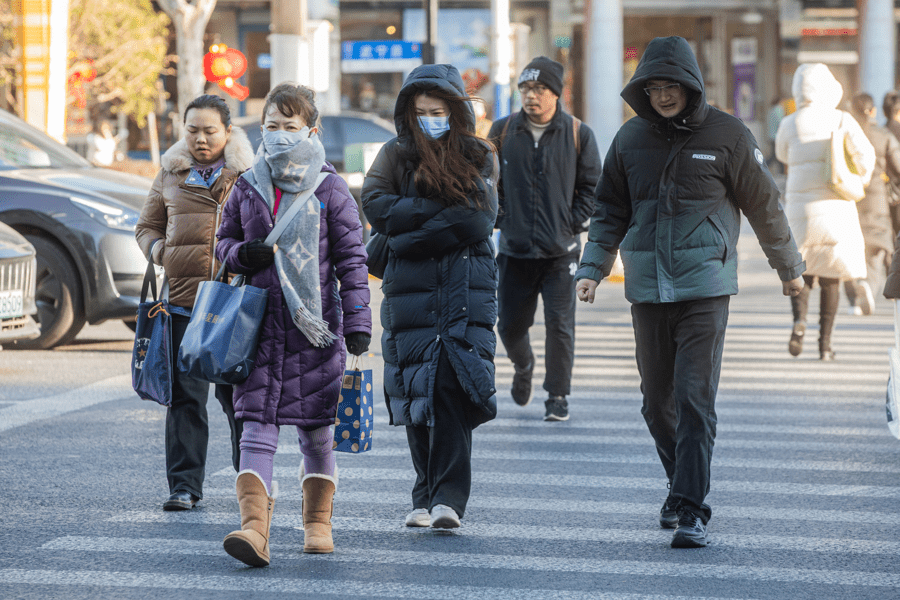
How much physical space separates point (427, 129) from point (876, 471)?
2.93m

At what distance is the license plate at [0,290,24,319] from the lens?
8.97 m

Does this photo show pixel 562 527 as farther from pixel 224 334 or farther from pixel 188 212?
pixel 188 212

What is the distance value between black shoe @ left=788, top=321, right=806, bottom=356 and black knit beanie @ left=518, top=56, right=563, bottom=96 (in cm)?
324

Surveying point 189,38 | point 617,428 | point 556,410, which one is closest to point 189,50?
point 189,38

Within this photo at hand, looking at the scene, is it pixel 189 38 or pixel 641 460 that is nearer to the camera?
pixel 641 460

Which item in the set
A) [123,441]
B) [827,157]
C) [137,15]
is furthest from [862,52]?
[123,441]

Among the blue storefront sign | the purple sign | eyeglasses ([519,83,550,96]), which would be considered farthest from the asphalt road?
the purple sign

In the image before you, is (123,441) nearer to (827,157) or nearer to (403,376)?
(403,376)

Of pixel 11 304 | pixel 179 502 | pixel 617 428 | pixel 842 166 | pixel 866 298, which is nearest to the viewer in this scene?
A: pixel 179 502

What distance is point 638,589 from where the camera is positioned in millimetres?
4434

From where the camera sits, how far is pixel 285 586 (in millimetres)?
4457

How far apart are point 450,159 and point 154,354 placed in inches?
62.5

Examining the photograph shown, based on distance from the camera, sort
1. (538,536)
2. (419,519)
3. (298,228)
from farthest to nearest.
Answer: (419,519) → (538,536) → (298,228)

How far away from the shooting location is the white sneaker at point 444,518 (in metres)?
5.06
